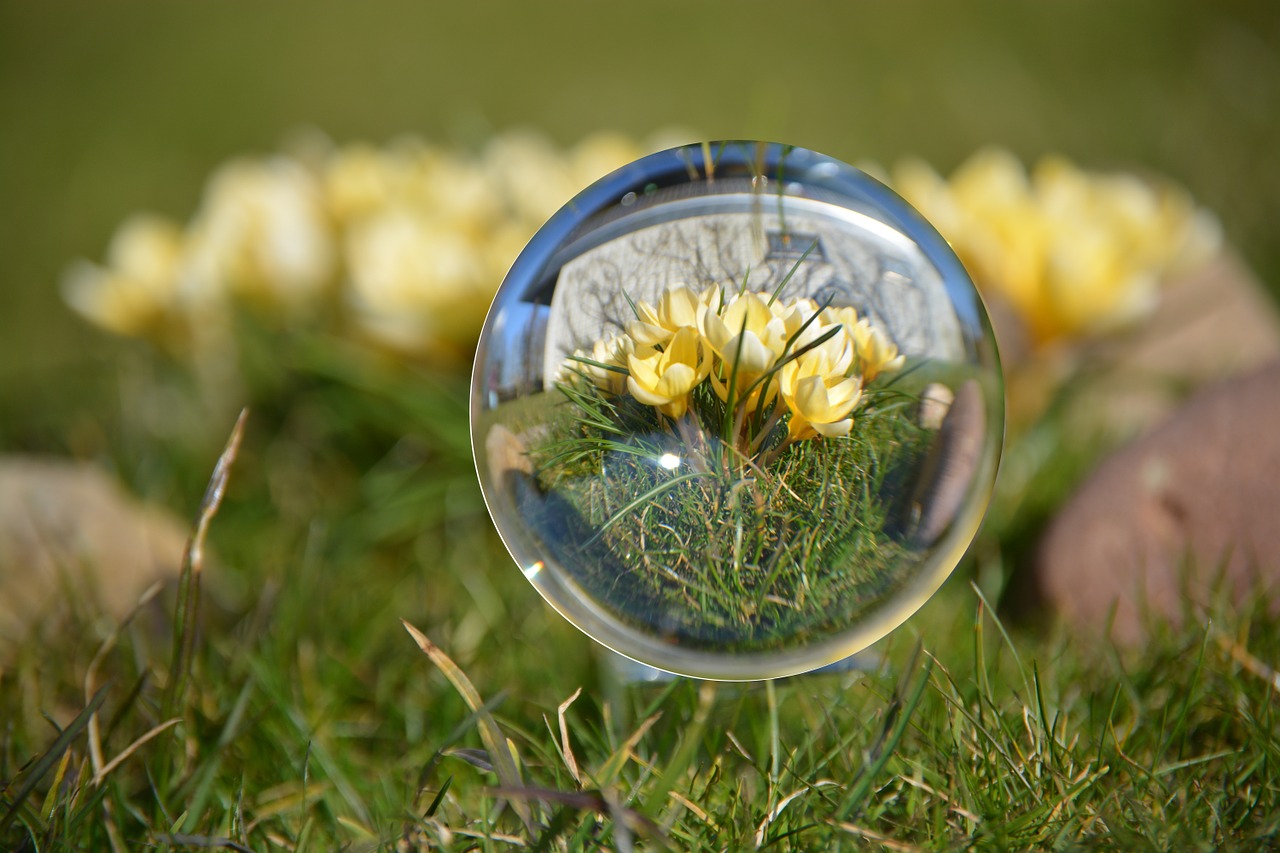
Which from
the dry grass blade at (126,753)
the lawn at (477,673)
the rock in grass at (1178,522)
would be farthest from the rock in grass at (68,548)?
the rock in grass at (1178,522)

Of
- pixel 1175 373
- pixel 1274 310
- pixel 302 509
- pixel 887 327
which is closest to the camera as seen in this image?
pixel 887 327

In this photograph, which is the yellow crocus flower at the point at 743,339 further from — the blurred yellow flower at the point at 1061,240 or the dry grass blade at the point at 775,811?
the blurred yellow flower at the point at 1061,240

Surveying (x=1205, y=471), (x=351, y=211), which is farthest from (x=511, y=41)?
(x=1205, y=471)

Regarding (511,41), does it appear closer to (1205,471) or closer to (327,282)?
(327,282)

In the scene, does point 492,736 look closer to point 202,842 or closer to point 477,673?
point 202,842

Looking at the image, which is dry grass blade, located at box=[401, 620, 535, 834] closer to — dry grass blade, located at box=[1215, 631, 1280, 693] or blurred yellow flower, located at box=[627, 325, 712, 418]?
blurred yellow flower, located at box=[627, 325, 712, 418]

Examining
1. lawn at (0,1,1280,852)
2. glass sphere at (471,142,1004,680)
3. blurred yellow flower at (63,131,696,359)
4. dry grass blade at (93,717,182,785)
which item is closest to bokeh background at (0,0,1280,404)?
lawn at (0,1,1280,852)
